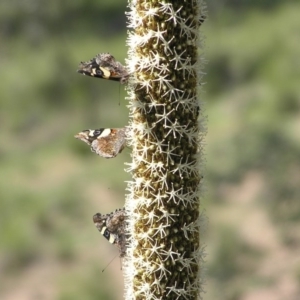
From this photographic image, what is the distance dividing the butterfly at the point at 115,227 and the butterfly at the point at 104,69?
523 mm

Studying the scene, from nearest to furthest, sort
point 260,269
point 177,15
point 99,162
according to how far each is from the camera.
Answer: point 177,15 → point 260,269 → point 99,162

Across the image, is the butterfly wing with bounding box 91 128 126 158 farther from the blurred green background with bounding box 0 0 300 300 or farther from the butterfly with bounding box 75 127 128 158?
the blurred green background with bounding box 0 0 300 300

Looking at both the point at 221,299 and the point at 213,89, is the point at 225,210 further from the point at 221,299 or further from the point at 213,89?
the point at 213,89

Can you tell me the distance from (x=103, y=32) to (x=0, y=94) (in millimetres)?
4000

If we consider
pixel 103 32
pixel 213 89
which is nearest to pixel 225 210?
pixel 213 89

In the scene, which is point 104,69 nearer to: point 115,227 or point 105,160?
point 115,227

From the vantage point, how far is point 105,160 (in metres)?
15.9

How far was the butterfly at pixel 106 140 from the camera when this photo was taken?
8.13 feet

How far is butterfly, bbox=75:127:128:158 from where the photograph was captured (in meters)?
2.48

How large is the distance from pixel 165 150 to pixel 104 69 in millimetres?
349

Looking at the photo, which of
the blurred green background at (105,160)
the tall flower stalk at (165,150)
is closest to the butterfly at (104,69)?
the tall flower stalk at (165,150)

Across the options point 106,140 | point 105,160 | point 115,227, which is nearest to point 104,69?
point 106,140

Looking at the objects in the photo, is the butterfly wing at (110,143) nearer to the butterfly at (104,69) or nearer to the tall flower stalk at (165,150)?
the tall flower stalk at (165,150)

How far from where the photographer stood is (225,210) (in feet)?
39.1
